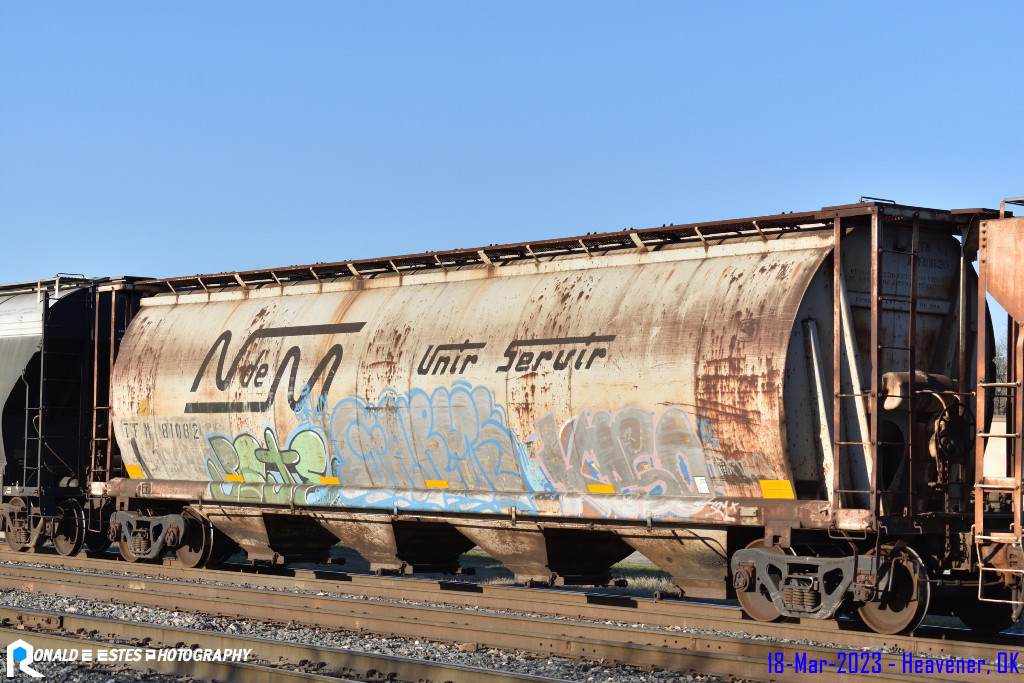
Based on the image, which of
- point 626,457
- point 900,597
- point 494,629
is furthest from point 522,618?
point 900,597

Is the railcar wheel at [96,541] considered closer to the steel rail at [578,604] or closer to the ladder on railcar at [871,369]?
the steel rail at [578,604]

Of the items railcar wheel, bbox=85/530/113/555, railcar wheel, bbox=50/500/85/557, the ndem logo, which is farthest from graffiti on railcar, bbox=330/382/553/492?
railcar wheel, bbox=85/530/113/555

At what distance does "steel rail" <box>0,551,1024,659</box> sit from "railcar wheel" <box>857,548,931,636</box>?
192 millimetres

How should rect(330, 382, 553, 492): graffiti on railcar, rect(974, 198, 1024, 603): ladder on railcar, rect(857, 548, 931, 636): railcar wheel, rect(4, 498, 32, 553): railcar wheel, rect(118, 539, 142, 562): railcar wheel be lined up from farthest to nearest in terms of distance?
1. rect(4, 498, 32, 553): railcar wheel
2. rect(118, 539, 142, 562): railcar wheel
3. rect(330, 382, 553, 492): graffiti on railcar
4. rect(857, 548, 931, 636): railcar wheel
5. rect(974, 198, 1024, 603): ladder on railcar

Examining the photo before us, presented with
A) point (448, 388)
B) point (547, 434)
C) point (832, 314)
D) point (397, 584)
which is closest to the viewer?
point (832, 314)

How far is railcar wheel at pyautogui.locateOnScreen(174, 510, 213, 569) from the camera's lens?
18609 mm

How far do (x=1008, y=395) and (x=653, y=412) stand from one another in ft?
11.8

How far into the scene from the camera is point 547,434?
46.0 ft

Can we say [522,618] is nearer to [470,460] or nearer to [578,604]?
[578,604]

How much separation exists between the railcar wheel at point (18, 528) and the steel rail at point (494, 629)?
4.51m

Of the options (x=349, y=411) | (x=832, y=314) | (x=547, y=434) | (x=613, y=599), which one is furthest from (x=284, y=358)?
(x=832, y=314)

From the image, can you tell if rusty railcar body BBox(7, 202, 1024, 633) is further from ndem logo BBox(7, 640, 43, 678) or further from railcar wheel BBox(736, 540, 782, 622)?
ndem logo BBox(7, 640, 43, 678)

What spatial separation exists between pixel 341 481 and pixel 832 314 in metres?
7.23

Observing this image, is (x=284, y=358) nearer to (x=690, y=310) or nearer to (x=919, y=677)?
(x=690, y=310)
